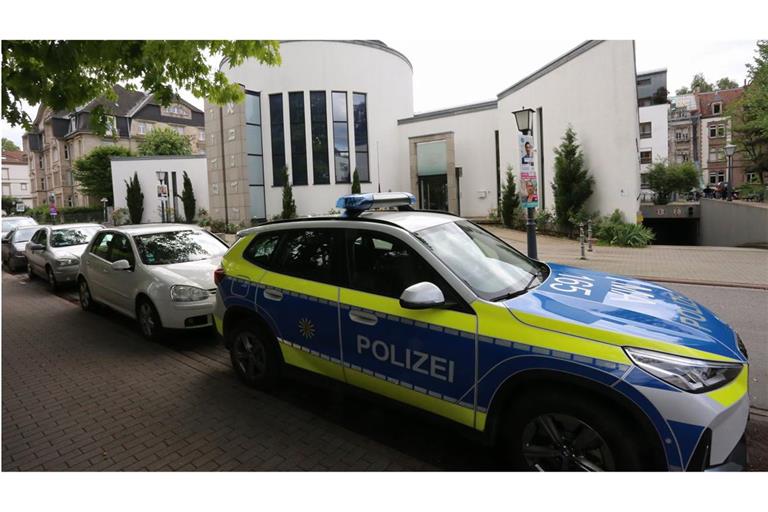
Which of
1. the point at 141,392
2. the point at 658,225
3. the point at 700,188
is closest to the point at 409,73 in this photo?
the point at 658,225

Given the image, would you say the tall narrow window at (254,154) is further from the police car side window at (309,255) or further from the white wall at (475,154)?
the police car side window at (309,255)

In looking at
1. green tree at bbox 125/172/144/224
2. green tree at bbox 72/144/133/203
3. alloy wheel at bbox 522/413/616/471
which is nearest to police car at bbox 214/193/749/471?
alloy wheel at bbox 522/413/616/471

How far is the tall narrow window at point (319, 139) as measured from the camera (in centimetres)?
2827

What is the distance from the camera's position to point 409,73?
33.3m

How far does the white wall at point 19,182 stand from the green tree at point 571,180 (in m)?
90.8

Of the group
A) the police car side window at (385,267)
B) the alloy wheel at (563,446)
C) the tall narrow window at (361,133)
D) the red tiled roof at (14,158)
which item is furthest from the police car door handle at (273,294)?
the red tiled roof at (14,158)

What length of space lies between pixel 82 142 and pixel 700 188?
6823 centimetres

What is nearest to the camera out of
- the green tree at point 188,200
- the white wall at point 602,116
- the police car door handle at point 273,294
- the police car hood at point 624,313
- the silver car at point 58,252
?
the police car hood at point 624,313

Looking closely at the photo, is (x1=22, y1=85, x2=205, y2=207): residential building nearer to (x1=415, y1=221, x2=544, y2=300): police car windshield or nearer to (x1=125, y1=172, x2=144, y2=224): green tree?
(x1=125, y1=172, x2=144, y2=224): green tree

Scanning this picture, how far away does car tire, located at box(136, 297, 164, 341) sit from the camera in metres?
6.41

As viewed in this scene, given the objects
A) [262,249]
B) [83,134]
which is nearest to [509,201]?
[262,249]

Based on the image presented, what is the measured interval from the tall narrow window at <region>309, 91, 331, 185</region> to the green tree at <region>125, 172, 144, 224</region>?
17.8 m

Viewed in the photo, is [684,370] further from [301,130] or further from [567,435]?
[301,130]

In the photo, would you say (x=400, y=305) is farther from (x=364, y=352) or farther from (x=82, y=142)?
(x=82, y=142)
